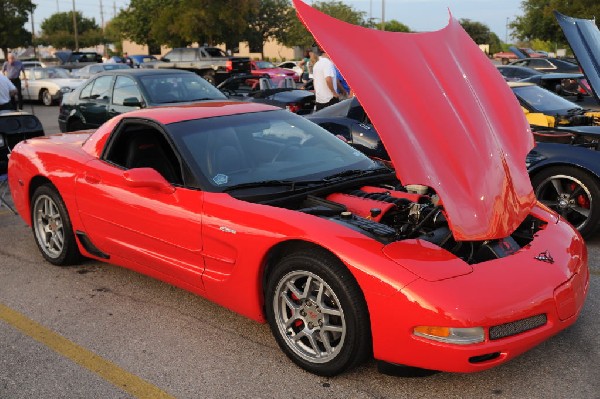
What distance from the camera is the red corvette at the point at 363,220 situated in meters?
2.99

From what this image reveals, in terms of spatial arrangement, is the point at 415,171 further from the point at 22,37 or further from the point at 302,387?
the point at 22,37

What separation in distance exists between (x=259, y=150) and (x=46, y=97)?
19990 millimetres

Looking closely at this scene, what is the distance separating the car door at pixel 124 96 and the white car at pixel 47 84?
12270 millimetres

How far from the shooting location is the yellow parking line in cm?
326

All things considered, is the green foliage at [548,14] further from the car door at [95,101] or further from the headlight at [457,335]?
the headlight at [457,335]

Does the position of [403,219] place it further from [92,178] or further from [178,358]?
[92,178]

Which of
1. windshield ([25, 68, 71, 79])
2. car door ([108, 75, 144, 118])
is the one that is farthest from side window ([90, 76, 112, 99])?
windshield ([25, 68, 71, 79])

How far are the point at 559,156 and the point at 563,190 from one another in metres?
0.33

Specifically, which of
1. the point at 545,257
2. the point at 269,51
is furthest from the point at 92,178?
the point at 269,51

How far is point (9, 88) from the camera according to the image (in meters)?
9.71

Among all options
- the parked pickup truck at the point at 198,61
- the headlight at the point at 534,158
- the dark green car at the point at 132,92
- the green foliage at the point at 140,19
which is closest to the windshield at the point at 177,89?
the dark green car at the point at 132,92

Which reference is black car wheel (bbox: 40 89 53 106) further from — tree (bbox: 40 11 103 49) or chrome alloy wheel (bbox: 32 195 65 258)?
tree (bbox: 40 11 103 49)

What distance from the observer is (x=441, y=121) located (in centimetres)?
347

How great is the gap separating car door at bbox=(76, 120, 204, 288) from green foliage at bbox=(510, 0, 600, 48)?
1409 inches
